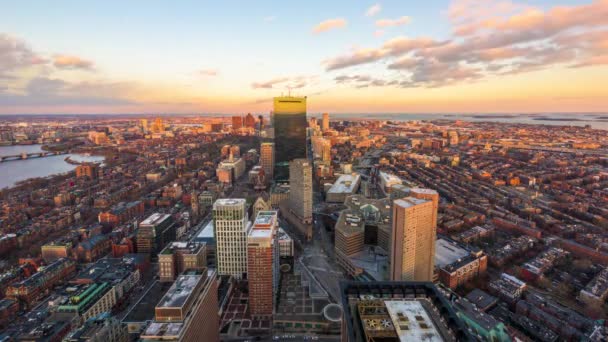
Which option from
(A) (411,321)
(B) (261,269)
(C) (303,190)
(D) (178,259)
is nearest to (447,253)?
(C) (303,190)

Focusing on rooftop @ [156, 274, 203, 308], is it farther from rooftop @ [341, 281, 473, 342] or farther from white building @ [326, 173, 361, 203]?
white building @ [326, 173, 361, 203]

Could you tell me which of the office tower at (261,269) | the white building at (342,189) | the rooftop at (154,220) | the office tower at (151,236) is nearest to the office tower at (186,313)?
the office tower at (261,269)

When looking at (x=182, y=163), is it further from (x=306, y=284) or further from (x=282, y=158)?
(x=306, y=284)

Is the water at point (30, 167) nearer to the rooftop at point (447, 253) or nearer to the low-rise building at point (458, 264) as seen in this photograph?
the rooftop at point (447, 253)

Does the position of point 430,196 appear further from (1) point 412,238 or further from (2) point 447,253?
(2) point 447,253

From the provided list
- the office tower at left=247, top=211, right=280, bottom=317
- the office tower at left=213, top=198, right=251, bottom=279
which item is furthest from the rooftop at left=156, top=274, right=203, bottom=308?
the office tower at left=213, top=198, right=251, bottom=279

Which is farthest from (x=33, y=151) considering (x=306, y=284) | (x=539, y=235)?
(x=539, y=235)
